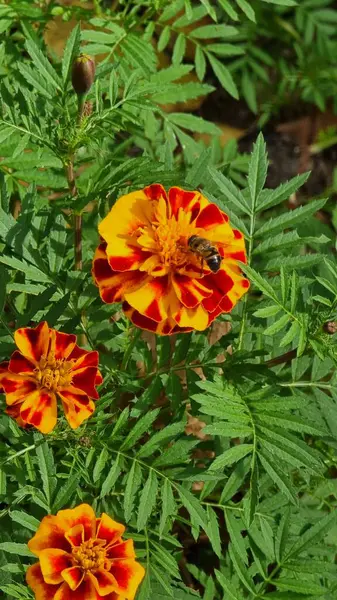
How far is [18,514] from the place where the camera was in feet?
4.22

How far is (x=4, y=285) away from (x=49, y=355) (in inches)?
10.8

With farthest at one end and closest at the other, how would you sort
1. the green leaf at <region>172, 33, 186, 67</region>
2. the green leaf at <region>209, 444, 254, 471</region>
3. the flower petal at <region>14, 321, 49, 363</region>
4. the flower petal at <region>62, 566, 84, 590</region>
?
the green leaf at <region>172, 33, 186, 67</region> → the green leaf at <region>209, 444, 254, 471</region> → the flower petal at <region>14, 321, 49, 363</region> → the flower petal at <region>62, 566, 84, 590</region>

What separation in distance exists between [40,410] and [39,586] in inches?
10.0

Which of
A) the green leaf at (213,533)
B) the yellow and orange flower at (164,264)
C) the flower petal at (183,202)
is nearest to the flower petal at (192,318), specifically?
the yellow and orange flower at (164,264)

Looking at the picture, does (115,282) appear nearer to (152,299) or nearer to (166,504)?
(152,299)

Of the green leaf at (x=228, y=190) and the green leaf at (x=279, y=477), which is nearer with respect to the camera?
the green leaf at (x=279, y=477)

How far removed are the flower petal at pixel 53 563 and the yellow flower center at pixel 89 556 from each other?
2 cm

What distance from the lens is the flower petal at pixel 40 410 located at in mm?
1182

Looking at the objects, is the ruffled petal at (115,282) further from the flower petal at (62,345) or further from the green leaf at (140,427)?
the green leaf at (140,427)

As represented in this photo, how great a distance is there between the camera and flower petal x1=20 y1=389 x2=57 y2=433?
3.88ft

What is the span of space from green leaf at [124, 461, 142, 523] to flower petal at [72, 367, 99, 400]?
21cm

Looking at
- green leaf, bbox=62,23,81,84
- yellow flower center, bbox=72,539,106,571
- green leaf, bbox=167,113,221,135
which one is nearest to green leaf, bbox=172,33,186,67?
green leaf, bbox=167,113,221,135

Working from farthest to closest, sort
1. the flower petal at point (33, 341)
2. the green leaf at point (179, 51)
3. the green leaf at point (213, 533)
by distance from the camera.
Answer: the green leaf at point (179, 51) → the green leaf at point (213, 533) → the flower petal at point (33, 341)

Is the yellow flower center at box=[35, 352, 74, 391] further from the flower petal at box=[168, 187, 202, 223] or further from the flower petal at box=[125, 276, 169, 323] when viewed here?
the flower petal at box=[168, 187, 202, 223]
